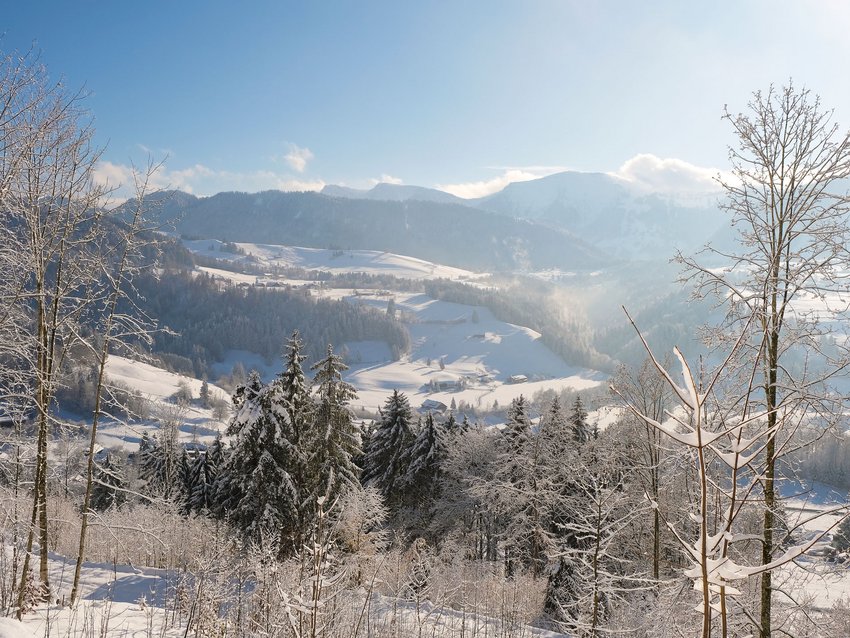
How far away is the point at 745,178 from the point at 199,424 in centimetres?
10052

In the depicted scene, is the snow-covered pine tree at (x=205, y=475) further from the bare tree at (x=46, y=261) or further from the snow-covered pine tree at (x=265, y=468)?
the bare tree at (x=46, y=261)

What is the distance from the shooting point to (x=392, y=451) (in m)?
28.1

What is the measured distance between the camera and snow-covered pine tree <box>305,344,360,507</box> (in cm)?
2112

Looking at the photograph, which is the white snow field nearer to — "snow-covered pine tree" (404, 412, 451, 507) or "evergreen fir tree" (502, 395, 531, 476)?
"snow-covered pine tree" (404, 412, 451, 507)

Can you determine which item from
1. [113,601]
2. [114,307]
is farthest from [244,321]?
[114,307]

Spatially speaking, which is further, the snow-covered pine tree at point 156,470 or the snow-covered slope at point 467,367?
the snow-covered slope at point 467,367

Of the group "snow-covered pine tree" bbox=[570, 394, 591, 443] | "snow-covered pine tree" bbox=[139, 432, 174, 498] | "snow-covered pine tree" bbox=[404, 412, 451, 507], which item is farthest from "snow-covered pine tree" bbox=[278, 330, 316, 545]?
"snow-covered pine tree" bbox=[570, 394, 591, 443]

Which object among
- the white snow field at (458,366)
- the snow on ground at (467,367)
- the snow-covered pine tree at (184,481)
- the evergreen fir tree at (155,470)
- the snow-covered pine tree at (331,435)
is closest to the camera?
the snow-covered pine tree at (331,435)

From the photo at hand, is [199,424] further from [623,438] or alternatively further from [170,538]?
[623,438]

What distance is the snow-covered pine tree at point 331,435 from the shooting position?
21.1 m

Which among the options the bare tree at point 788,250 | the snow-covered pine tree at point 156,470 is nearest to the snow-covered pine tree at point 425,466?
the snow-covered pine tree at point 156,470

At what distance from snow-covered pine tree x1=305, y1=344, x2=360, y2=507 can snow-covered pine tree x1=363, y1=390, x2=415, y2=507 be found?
5.14m

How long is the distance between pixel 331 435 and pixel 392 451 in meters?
7.32

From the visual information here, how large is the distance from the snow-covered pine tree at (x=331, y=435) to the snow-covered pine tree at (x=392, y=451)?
5139 mm
